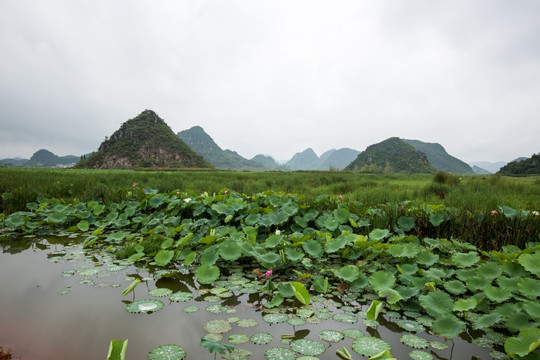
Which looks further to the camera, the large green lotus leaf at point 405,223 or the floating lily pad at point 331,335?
the large green lotus leaf at point 405,223

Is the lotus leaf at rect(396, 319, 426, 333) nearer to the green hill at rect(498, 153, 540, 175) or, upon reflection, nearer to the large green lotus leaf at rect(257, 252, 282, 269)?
the large green lotus leaf at rect(257, 252, 282, 269)

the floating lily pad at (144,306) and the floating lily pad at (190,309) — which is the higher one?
the floating lily pad at (144,306)

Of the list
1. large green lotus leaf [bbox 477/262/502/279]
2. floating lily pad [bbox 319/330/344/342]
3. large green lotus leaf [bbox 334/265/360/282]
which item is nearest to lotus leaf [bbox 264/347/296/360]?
floating lily pad [bbox 319/330/344/342]

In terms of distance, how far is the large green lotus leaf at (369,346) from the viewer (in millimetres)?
1719

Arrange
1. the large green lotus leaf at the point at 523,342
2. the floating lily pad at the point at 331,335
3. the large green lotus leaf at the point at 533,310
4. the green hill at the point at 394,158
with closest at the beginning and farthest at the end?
the large green lotus leaf at the point at 523,342
the large green lotus leaf at the point at 533,310
the floating lily pad at the point at 331,335
the green hill at the point at 394,158

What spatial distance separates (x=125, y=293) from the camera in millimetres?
2502

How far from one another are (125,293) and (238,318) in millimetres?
1163

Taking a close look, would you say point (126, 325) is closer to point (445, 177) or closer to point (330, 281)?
point (330, 281)

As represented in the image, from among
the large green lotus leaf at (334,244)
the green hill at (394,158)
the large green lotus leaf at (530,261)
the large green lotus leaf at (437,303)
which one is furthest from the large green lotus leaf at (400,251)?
the green hill at (394,158)

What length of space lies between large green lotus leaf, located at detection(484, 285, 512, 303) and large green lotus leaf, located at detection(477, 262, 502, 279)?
323 mm

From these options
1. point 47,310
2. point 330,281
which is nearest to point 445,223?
point 330,281

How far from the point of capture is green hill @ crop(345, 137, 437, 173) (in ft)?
285

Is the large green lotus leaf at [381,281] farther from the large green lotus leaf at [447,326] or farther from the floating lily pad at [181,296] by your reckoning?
the floating lily pad at [181,296]

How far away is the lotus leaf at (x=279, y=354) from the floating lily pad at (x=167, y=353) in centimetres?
56
